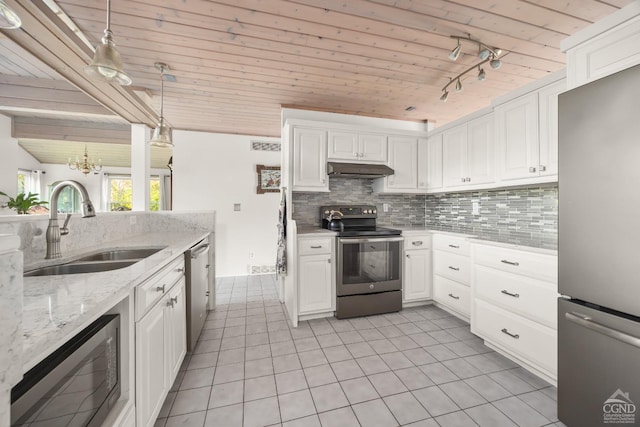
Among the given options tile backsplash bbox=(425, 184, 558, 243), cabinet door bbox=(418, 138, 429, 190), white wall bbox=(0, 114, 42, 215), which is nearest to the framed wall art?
cabinet door bbox=(418, 138, 429, 190)

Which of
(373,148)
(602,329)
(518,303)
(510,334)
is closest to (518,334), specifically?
(510,334)

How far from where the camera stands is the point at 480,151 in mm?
2533

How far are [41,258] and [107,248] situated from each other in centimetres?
44

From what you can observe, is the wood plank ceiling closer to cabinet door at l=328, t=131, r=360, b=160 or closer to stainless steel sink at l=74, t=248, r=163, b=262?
cabinet door at l=328, t=131, r=360, b=160

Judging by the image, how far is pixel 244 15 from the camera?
1.72 m

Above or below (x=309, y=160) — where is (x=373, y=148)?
above

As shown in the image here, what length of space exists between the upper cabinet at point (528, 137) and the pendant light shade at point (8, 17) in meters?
2.97

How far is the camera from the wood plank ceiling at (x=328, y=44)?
166cm

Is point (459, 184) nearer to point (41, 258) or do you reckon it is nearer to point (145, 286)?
point (145, 286)

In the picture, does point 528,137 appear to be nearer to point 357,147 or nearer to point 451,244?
point 451,244

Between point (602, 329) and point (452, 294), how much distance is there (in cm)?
161

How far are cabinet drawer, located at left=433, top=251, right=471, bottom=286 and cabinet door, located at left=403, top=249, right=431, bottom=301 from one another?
0.34 ft

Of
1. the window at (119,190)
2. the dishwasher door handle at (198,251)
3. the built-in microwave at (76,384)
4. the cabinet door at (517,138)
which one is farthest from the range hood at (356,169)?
the window at (119,190)

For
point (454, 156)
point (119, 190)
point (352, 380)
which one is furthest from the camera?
point (119, 190)
